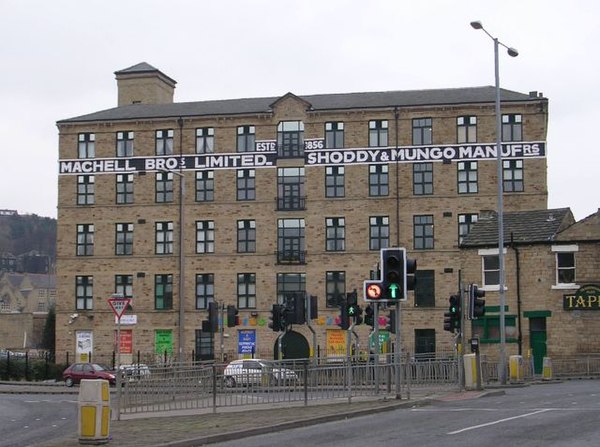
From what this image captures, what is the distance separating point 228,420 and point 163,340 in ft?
143

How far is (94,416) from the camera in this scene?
16609mm

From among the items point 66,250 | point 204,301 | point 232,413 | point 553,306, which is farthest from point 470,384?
point 66,250

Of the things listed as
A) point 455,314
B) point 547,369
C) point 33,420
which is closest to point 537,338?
point 547,369

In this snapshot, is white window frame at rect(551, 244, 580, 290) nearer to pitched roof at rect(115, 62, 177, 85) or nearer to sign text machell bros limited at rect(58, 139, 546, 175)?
sign text machell bros limited at rect(58, 139, 546, 175)

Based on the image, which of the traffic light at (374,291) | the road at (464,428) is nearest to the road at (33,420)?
the road at (464,428)

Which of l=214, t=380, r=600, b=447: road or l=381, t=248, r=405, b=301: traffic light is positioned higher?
l=381, t=248, r=405, b=301: traffic light

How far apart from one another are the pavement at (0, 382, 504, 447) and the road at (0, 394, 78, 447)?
829 mm

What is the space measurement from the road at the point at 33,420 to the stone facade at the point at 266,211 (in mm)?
28476

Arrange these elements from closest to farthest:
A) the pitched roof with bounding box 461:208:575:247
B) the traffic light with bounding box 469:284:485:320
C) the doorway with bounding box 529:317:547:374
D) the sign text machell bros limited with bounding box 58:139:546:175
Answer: the traffic light with bounding box 469:284:485:320 → the doorway with bounding box 529:317:547:374 → the pitched roof with bounding box 461:208:575:247 → the sign text machell bros limited with bounding box 58:139:546:175

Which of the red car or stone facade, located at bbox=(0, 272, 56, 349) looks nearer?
the red car

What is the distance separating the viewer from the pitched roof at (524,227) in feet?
161

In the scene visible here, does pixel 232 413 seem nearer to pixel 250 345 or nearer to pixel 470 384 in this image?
pixel 470 384

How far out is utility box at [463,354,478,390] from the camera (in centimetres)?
3172

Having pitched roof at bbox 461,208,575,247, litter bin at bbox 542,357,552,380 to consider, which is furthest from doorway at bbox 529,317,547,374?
litter bin at bbox 542,357,552,380
